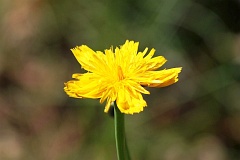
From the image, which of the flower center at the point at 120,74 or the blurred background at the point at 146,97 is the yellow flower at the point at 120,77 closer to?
the flower center at the point at 120,74

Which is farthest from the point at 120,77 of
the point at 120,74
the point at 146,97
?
the point at 146,97

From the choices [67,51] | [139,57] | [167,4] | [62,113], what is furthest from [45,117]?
[139,57]

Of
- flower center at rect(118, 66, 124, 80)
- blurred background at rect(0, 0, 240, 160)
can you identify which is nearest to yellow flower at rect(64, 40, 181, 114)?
flower center at rect(118, 66, 124, 80)

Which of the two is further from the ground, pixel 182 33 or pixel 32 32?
pixel 32 32

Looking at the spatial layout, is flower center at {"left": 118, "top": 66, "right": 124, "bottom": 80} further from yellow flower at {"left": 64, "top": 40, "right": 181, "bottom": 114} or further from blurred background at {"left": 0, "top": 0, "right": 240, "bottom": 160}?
blurred background at {"left": 0, "top": 0, "right": 240, "bottom": 160}

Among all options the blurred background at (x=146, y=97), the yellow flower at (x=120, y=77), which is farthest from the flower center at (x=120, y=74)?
the blurred background at (x=146, y=97)

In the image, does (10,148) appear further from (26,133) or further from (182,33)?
(182,33)
